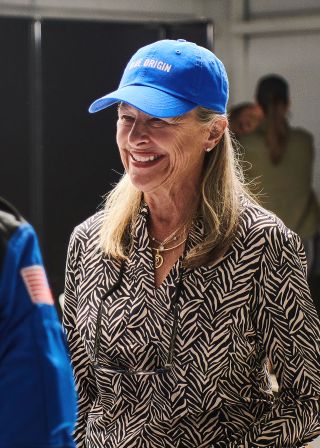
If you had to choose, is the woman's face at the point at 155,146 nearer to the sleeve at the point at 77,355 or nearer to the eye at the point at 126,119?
the eye at the point at 126,119

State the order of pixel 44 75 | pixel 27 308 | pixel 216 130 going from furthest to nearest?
pixel 44 75 < pixel 216 130 < pixel 27 308

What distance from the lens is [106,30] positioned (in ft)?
19.0

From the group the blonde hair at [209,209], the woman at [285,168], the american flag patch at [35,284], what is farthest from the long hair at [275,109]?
the american flag patch at [35,284]

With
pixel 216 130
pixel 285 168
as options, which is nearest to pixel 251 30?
pixel 285 168

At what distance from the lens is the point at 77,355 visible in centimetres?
215

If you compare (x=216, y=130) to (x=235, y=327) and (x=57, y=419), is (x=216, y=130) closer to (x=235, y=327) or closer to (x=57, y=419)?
(x=235, y=327)

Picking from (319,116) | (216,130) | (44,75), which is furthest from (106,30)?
(216,130)

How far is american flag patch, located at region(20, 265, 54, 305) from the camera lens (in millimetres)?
1280

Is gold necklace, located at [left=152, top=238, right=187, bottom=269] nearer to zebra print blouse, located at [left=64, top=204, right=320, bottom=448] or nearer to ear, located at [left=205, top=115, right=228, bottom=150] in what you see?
zebra print blouse, located at [left=64, top=204, right=320, bottom=448]

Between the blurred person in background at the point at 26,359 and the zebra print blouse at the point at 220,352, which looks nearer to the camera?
the blurred person in background at the point at 26,359

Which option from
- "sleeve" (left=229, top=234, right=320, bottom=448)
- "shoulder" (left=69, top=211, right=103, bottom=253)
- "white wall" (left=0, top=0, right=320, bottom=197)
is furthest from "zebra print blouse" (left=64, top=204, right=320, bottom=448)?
"white wall" (left=0, top=0, right=320, bottom=197)

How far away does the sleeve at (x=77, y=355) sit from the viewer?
2.14 meters

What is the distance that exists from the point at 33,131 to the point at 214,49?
46.1 inches

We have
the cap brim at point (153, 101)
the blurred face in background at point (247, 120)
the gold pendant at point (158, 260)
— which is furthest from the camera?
the blurred face in background at point (247, 120)
